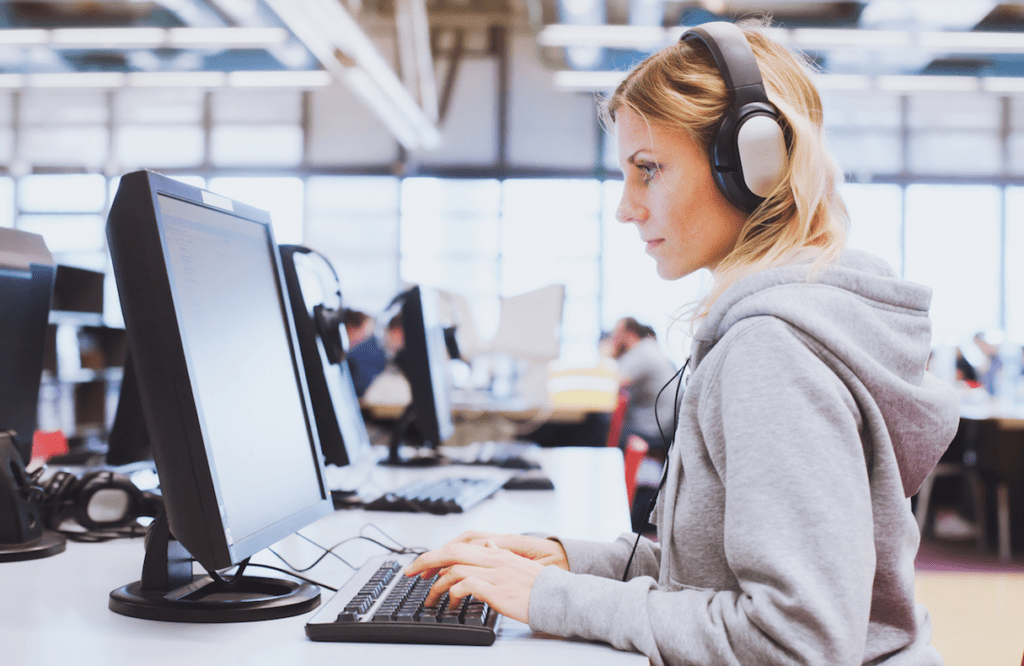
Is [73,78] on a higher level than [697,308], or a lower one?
higher

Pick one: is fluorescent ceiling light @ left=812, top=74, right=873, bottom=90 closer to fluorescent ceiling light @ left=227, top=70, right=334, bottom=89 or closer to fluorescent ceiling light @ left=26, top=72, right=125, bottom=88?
fluorescent ceiling light @ left=227, top=70, right=334, bottom=89

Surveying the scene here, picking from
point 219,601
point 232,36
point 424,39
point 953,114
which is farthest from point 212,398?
point 953,114

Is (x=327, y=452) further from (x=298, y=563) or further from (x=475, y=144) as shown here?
(x=475, y=144)

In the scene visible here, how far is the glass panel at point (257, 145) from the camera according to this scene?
26.3 feet

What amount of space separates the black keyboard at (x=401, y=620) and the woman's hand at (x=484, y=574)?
2 cm

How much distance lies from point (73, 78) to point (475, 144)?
363 centimetres

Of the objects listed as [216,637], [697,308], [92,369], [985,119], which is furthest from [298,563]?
[985,119]

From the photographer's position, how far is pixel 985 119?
26.1 feet

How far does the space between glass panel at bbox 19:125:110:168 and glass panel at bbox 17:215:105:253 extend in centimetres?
62

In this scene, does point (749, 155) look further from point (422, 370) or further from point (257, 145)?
point (257, 145)

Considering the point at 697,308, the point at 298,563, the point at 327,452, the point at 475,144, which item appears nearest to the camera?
the point at 697,308

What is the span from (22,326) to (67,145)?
8494mm

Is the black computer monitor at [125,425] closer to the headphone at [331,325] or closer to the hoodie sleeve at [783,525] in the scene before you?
the headphone at [331,325]

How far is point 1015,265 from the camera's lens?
7.86m
